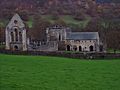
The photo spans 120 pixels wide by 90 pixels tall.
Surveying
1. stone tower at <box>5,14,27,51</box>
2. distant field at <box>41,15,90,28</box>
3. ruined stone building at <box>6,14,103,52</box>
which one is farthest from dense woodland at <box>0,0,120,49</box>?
stone tower at <box>5,14,27,51</box>

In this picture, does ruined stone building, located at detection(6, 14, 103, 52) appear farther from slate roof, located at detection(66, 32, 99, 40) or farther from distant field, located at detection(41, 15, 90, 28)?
distant field, located at detection(41, 15, 90, 28)

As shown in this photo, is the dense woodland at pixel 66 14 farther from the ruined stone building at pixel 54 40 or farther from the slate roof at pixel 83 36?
the ruined stone building at pixel 54 40

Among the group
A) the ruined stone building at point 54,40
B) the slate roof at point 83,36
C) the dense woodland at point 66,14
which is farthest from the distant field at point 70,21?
the slate roof at point 83,36

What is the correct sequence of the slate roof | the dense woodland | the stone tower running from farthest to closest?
the dense woodland, the slate roof, the stone tower

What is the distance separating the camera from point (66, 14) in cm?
13688

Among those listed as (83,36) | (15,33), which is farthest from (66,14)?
(15,33)

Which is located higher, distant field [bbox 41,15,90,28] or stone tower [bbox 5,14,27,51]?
distant field [bbox 41,15,90,28]

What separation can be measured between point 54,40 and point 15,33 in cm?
975

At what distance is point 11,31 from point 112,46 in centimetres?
2488

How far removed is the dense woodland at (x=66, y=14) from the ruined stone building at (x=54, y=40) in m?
7.72

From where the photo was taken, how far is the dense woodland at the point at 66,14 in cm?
9619

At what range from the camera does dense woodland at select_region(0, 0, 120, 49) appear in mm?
96188

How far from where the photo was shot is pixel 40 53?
54.1 m

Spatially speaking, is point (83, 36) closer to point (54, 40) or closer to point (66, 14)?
point (54, 40)
